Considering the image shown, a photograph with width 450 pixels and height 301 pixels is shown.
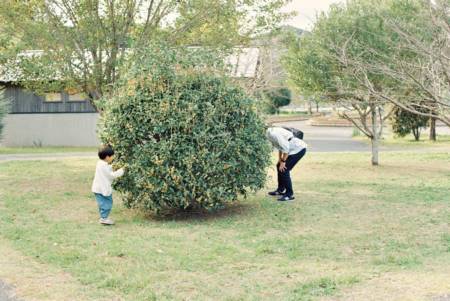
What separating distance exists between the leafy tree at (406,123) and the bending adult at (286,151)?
17005 mm

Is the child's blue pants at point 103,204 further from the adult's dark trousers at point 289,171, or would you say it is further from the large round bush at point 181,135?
the adult's dark trousers at point 289,171

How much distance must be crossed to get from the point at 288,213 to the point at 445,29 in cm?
343

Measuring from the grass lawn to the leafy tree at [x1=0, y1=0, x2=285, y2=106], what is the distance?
7.65 feet

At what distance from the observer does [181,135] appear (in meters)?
8.72

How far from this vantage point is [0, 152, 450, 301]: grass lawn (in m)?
5.67

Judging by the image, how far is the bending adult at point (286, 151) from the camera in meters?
10.0

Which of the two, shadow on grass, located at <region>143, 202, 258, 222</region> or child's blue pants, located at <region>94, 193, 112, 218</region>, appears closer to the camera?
child's blue pants, located at <region>94, 193, 112, 218</region>

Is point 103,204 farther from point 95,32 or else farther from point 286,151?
point 95,32

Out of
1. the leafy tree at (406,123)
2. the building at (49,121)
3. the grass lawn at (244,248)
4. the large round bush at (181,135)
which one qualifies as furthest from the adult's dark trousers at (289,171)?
the building at (49,121)

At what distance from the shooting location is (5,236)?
8.09 m

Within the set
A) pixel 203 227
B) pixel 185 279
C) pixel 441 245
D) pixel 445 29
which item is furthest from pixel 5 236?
pixel 445 29

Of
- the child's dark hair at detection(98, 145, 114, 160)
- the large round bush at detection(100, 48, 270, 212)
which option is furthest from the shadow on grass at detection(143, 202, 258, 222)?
the child's dark hair at detection(98, 145, 114, 160)

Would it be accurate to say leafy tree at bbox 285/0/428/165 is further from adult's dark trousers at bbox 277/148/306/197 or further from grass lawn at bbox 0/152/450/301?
adult's dark trousers at bbox 277/148/306/197

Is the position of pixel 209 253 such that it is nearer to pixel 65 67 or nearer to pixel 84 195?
pixel 84 195
